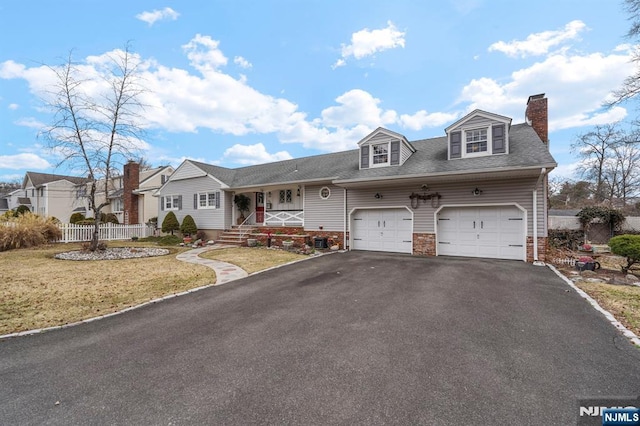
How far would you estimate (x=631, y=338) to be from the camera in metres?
4.04

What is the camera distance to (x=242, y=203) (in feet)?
62.2

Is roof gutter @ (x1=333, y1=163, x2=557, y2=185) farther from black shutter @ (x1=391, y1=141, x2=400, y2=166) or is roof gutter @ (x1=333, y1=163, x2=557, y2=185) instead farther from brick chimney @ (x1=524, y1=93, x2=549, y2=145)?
brick chimney @ (x1=524, y1=93, x2=549, y2=145)

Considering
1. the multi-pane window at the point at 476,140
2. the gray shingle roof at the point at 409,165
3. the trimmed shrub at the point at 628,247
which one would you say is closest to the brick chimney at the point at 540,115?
the gray shingle roof at the point at 409,165

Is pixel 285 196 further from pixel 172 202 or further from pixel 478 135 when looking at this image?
pixel 478 135

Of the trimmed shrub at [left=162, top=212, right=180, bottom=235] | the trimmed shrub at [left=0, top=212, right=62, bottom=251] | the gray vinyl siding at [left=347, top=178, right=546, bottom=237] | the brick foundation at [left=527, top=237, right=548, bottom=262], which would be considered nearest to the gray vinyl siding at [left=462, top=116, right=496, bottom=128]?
the gray vinyl siding at [left=347, top=178, right=546, bottom=237]

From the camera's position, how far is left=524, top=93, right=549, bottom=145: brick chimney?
11.9m

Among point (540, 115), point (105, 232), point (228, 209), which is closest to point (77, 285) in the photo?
point (228, 209)

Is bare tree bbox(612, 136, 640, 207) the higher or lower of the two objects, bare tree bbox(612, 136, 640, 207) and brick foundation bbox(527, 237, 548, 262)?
the higher

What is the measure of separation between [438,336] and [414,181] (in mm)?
8753

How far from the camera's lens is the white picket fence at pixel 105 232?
56.4 feet

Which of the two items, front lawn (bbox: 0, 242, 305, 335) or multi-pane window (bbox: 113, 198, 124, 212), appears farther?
multi-pane window (bbox: 113, 198, 124, 212)

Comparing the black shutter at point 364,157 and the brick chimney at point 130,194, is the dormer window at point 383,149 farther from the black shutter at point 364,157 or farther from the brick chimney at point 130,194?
the brick chimney at point 130,194

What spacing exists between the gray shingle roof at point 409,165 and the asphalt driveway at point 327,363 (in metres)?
5.66

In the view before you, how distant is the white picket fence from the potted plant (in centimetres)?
900
